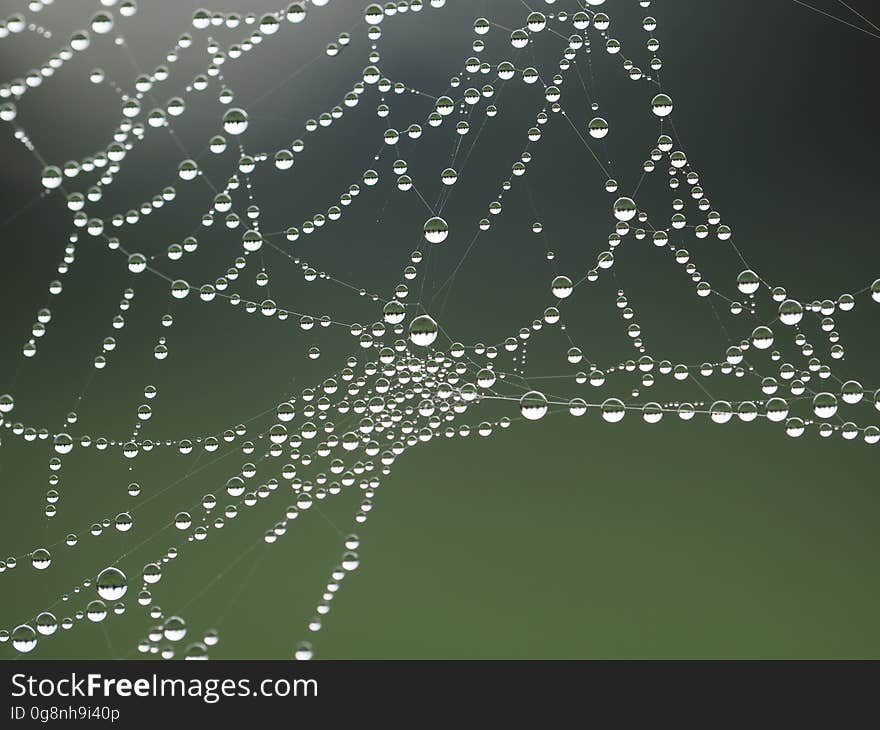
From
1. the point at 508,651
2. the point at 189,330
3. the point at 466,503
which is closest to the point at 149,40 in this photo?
the point at 189,330

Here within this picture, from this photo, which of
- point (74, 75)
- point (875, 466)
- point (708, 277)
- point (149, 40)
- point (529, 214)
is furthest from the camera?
point (529, 214)

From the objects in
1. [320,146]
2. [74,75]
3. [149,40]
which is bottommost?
[320,146]

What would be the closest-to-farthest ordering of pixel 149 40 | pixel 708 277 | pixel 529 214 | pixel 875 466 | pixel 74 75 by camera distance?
pixel 149 40, pixel 74 75, pixel 875 466, pixel 708 277, pixel 529 214

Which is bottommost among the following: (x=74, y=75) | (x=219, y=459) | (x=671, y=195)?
(x=219, y=459)

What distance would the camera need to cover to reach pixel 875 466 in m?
2.21

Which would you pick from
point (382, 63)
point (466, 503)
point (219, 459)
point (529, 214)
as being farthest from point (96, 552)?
point (529, 214)

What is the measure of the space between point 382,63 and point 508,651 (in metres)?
1.48

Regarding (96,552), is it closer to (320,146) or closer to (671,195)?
(320,146)

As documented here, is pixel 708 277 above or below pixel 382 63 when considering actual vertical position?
below

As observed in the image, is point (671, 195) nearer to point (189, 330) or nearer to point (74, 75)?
point (189, 330)

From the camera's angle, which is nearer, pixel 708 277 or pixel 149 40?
pixel 149 40

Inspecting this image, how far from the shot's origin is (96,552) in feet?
6.28

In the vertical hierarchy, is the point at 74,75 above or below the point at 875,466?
above
